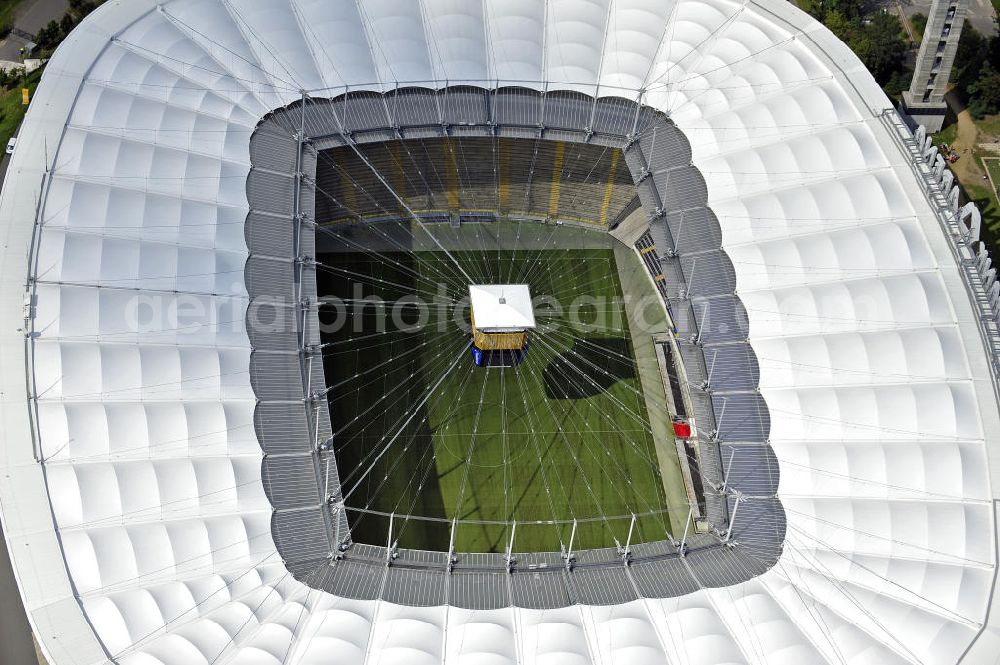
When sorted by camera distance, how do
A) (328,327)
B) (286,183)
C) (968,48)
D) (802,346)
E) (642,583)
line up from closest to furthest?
(642,583) < (802,346) < (286,183) < (328,327) < (968,48)

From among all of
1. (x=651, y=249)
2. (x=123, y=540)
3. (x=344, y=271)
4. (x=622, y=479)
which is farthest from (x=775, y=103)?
(x=123, y=540)

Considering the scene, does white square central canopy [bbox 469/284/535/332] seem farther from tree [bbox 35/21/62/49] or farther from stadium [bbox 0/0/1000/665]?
tree [bbox 35/21/62/49]

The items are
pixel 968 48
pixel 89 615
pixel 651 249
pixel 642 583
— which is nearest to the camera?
pixel 89 615

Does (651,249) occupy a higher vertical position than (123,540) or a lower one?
higher

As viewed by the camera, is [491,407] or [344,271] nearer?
[491,407]

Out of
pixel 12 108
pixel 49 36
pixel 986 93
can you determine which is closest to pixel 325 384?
pixel 12 108

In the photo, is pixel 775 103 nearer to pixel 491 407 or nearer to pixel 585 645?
pixel 491 407

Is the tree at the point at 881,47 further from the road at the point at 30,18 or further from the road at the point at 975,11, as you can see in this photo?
the road at the point at 30,18
